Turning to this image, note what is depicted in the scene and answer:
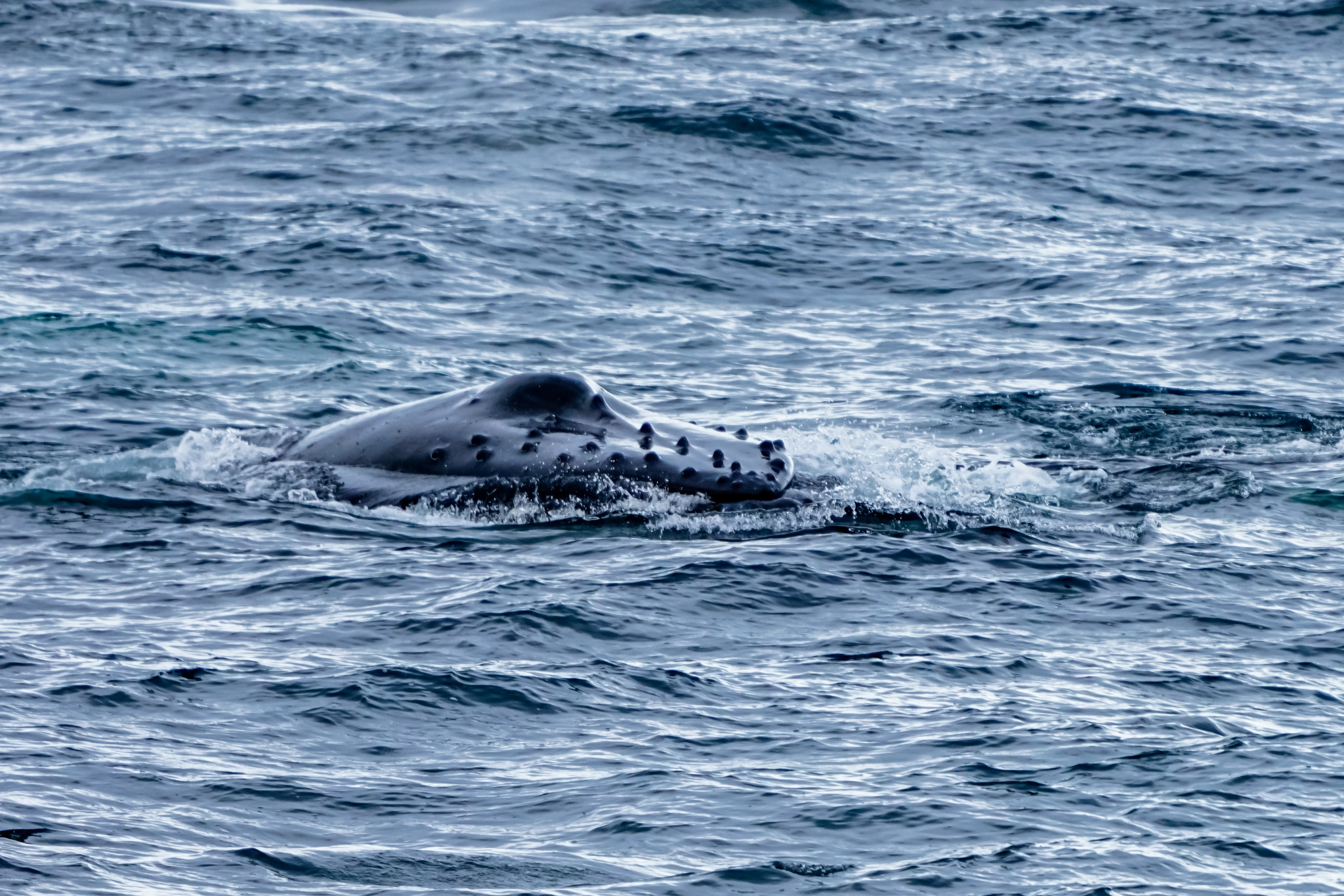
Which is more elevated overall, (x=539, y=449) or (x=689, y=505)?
(x=539, y=449)

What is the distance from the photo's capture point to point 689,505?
45.4 feet

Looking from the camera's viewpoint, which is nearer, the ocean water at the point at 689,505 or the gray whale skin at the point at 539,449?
the ocean water at the point at 689,505

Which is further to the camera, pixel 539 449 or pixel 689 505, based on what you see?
pixel 539 449

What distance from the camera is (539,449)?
46.4ft

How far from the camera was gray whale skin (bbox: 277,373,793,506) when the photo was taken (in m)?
14.0

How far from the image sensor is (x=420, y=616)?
11.8 meters

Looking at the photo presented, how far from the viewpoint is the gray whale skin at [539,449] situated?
14.0 metres

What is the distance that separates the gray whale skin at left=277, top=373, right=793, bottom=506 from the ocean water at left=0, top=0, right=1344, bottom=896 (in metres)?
0.31

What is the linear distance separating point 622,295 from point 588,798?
1475 cm

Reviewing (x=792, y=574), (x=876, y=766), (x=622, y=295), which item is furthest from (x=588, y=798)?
(x=622, y=295)

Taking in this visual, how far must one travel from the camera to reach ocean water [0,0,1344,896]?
8.89m

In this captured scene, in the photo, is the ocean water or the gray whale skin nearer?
the ocean water

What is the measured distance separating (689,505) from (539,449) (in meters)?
1.15

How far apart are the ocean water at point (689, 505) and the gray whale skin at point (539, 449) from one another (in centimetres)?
31
